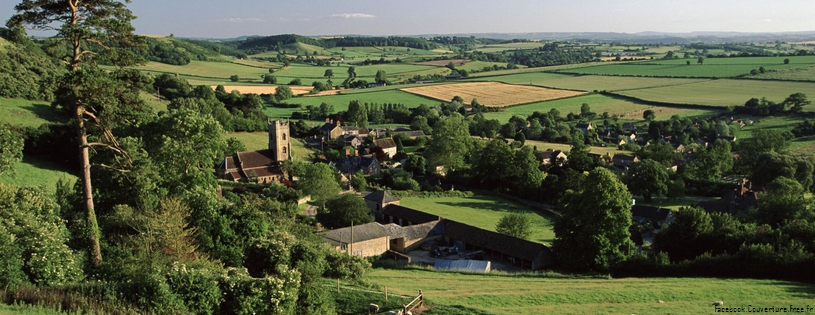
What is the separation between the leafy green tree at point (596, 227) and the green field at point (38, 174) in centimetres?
2532

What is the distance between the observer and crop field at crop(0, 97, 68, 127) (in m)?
44.6

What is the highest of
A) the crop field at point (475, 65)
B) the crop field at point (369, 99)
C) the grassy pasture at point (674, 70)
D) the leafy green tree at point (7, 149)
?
the leafy green tree at point (7, 149)

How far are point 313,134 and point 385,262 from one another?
47.5 metres

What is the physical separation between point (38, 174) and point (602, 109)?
79.1 meters

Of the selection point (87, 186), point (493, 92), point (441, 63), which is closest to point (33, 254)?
point (87, 186)

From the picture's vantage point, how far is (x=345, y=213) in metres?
35.2

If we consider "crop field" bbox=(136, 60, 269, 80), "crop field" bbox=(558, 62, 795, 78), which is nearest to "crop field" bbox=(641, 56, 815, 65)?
"crop field" bbox=(558, 62, 795, 78)

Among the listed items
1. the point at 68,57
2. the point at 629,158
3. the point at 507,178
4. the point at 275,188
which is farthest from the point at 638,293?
the point at 629,158

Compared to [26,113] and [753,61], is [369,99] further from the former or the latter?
[753,61]

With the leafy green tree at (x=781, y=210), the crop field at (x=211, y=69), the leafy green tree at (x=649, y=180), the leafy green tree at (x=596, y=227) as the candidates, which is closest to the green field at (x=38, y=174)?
the leafy green tree at (x=596, y=227)

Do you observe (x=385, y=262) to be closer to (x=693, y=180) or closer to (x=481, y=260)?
(x=481, y=260)

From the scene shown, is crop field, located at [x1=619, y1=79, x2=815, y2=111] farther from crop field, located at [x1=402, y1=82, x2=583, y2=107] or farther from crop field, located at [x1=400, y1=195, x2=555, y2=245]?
crop field, located at [x1=400, y1=195, x2=555, y2=245]

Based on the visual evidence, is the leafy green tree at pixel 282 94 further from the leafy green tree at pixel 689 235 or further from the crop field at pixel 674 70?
the crop field at pixel 674 70

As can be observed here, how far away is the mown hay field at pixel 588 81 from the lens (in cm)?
11788
